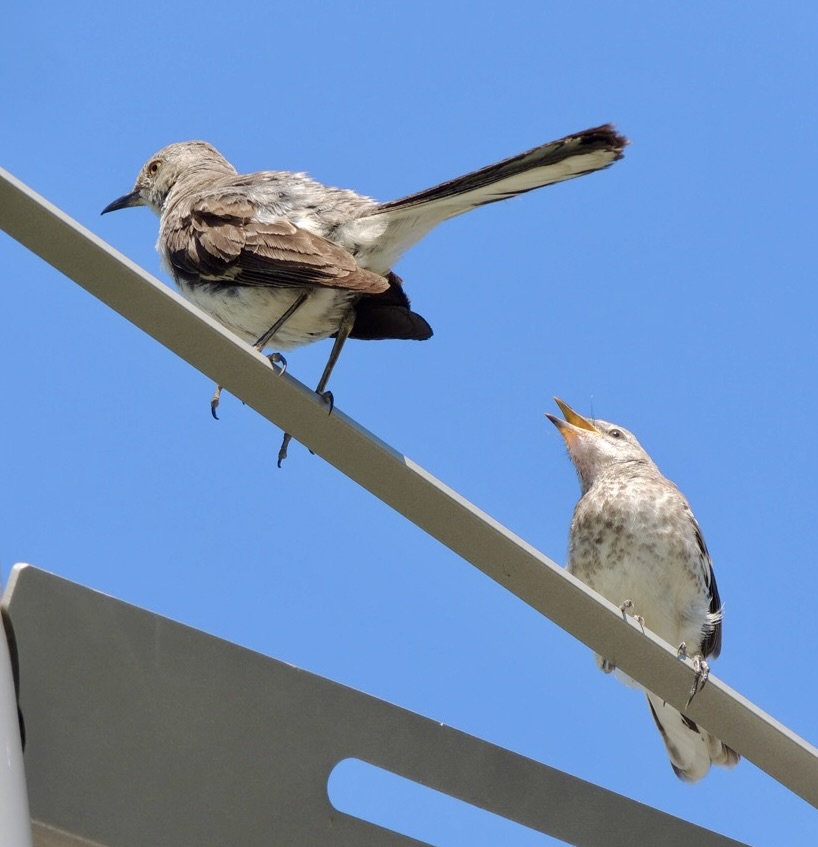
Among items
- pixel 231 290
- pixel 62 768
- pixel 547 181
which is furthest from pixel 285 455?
pixel 62 768

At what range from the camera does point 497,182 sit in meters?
3.35

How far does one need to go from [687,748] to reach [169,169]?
362 cm

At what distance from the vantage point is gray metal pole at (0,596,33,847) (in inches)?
59.3

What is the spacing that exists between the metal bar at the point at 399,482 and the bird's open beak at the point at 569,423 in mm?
3842

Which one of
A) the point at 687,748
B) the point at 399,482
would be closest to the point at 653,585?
the point at 687,748

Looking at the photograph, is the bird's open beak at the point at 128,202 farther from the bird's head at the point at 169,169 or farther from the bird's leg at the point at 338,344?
the bird's leg at the point at 338,344

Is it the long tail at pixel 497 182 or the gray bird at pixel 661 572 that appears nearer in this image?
the long tail at pixel 497 182

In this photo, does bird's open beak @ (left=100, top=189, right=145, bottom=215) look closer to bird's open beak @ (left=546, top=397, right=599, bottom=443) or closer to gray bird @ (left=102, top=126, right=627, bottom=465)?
gray bird @ (left=102, top=126, right=627, bottom=465)

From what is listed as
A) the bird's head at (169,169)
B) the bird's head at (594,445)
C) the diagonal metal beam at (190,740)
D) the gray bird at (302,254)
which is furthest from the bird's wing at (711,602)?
the diagonal metal beam at (190,740)

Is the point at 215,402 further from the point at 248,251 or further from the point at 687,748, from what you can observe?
the point at 687,748

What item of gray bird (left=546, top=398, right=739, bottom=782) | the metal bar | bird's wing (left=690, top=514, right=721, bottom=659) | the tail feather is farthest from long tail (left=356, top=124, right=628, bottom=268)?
bird's wing (left=690, top=514, right=721, bottom=659)

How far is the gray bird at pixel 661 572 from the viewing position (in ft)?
17.1

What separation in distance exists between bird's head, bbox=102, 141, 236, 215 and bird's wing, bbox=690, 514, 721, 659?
2.81 m

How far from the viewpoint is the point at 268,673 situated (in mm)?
2301
